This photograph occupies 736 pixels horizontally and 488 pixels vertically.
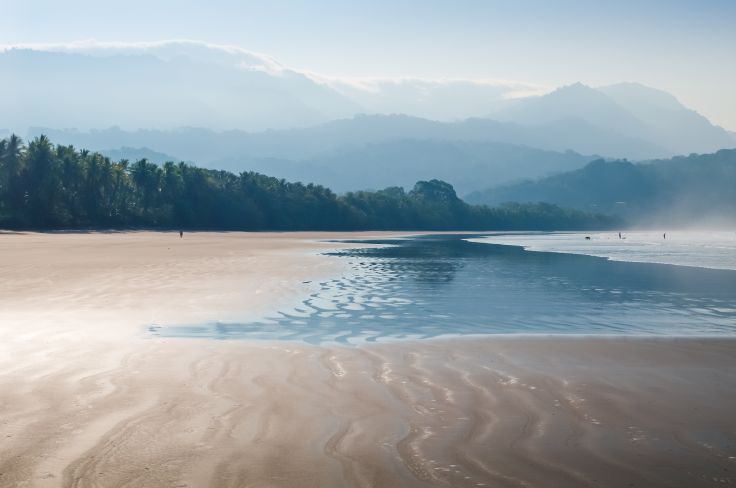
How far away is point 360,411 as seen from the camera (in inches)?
364

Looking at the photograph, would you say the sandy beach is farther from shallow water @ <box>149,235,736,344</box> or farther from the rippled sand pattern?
shallow water @ <box>149,235,736,344</box>

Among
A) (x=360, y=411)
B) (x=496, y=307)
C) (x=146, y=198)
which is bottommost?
(x=496, y=307)

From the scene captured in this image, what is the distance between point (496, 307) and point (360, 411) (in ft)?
46.9

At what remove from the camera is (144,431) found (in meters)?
8.05

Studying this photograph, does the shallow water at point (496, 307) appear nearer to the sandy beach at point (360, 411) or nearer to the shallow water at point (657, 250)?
the sandy beach at point (360, 411)

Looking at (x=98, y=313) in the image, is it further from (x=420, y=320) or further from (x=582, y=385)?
(x=582, y=385)

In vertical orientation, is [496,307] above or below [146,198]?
below

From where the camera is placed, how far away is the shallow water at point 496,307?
17.3 meters

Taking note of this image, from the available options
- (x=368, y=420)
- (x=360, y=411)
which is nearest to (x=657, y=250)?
(x=360, y=411)

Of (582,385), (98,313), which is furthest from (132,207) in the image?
(582,385)

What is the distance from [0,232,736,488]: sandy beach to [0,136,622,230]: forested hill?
91760mm

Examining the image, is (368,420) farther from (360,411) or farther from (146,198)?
(146,198)

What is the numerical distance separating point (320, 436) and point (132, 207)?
11645 centimetres

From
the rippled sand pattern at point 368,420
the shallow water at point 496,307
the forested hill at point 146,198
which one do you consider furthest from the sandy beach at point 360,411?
the forested hill at point 146,198
